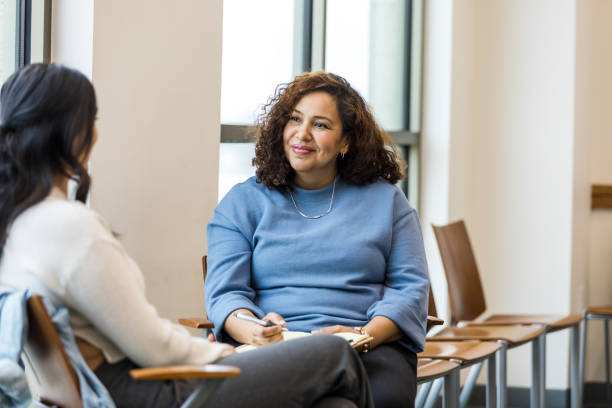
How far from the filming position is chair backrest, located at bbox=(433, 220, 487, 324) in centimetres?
375

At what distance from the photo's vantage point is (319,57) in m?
3.69

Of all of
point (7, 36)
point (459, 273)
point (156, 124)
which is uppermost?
point (7, 36)

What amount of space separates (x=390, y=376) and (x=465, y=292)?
153 centimetres

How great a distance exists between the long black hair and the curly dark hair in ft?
3.28

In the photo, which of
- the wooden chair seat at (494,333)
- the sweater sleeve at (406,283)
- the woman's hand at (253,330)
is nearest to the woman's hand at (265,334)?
the woman's hand at (253,330)

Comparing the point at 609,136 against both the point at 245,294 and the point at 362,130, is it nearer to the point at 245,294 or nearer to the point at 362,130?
the point at 362,130

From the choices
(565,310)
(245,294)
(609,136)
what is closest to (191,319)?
(245,294)

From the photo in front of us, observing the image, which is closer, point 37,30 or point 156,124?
point 37,30

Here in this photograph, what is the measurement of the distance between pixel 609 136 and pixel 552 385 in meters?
1.43

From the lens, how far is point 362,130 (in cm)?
266

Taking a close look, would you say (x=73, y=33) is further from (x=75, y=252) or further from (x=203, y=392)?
(x=203, y=392)

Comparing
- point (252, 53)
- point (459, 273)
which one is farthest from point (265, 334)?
point (459, 273)

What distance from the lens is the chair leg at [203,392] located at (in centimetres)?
163

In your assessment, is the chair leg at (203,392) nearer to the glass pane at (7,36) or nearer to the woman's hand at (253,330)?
the woman's hand at (253,330)
